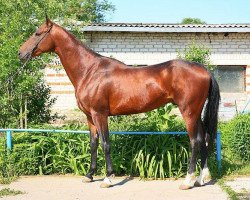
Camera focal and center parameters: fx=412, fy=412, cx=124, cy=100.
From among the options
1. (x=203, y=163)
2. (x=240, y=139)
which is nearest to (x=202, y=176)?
(x=203, y=163)

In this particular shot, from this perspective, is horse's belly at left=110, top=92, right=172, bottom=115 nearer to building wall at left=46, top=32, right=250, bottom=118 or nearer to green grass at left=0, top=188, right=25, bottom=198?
green grass at left=0, top=188, right=25, bottom=198

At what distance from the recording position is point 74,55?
6.64 m

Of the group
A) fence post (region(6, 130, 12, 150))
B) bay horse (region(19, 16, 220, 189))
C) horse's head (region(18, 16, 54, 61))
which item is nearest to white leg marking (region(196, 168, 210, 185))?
bay horse (region(19, 16, 220, 189))

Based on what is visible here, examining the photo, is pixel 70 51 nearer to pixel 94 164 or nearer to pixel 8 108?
pixel 94 164

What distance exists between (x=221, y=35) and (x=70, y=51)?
9.69 metres

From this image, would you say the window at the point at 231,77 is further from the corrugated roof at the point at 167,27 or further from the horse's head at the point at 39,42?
the horse's head at the point at 39,42

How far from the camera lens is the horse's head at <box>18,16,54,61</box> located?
6.58 meters

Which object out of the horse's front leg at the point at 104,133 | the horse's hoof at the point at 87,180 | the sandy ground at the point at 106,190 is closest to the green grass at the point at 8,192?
the sandy ground at the point at 106,190

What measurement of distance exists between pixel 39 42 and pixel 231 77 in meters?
10.3

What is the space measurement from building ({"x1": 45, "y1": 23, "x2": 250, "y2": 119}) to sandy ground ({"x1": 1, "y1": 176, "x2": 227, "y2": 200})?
26.7 ft

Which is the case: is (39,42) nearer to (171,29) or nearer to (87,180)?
(87,180)

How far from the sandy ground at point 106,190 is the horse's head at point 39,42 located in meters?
2.02

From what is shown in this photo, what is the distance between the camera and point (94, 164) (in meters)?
6.78

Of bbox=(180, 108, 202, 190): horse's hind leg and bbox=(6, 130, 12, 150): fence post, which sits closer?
bbox=(180, 108, 202, 190): horse's hind leg
